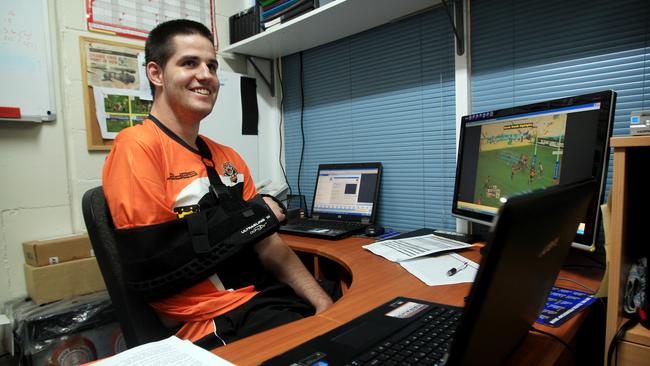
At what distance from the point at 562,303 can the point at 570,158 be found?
1.36 ft

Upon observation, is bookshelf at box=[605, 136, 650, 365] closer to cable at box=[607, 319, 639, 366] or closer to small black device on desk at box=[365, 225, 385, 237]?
cable at box=[607, 319, 639, 366]

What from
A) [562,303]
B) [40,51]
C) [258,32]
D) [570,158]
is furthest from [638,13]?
[40,51]

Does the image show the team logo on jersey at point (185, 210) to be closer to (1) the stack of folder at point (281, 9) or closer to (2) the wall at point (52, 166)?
(2) the wall at point (52, 166)

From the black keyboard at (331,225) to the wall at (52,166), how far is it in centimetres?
106

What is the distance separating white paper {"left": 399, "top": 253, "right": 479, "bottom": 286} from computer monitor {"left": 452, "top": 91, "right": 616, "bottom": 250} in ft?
0.57

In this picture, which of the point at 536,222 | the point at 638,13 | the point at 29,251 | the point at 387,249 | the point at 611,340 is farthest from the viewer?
the point at 29,251

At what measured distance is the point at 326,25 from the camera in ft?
6.39

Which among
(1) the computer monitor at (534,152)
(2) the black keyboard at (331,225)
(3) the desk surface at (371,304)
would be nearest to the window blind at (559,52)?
(1) the computer monitor at (534,152)

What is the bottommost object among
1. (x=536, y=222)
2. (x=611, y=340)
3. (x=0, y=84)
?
(x=611, y=340)

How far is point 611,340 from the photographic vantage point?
842 mm

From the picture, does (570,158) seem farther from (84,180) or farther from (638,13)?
(84,180)

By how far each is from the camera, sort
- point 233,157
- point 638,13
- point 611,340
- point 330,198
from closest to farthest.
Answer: point 611,340 < point 638,13 < point 233,157 < point 330,198

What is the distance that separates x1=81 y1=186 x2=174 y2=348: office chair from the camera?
3.43 feet

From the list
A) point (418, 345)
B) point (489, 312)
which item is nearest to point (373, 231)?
point (418, 345)
